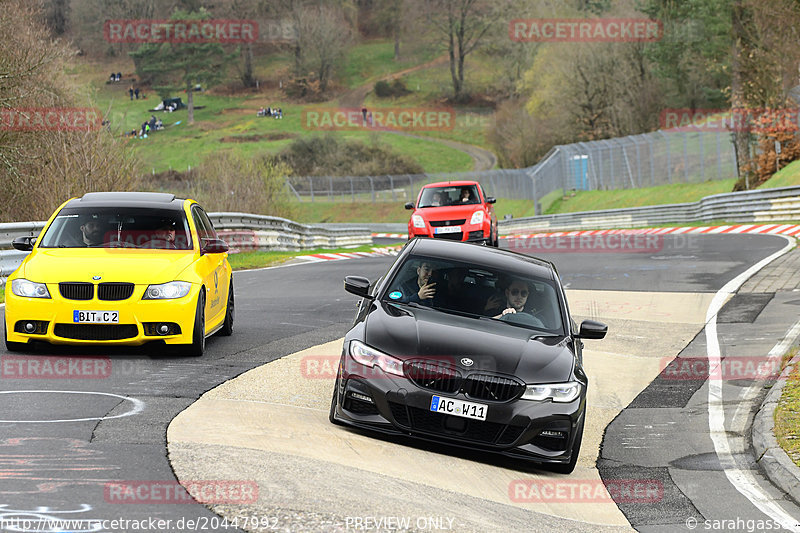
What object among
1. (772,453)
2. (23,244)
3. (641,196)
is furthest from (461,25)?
(772,453)

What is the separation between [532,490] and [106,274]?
5.08m

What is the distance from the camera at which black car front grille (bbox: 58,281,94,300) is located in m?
10.6

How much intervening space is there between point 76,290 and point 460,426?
458cm

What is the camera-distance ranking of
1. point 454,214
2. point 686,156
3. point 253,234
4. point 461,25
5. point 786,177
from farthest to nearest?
point 461,25, point 686,156, point 786,177, point 253,234, point 454,214

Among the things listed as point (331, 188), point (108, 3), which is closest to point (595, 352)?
point (331, 188)

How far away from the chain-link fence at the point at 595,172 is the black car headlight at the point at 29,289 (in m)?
35.7

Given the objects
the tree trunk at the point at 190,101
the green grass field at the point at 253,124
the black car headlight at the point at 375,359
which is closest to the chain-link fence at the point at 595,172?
the green grass field at the point at 253,124

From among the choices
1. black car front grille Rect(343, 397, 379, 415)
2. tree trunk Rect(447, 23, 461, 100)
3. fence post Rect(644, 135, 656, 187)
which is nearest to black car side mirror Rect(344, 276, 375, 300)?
black car front grille Rect(343, 397, 379, 415)

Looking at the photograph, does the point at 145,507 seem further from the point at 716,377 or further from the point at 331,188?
the point at 331,188

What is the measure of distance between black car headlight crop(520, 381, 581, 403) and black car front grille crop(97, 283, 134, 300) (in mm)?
4523

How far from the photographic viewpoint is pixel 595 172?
221 feet

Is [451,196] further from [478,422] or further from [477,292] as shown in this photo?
[478,422]

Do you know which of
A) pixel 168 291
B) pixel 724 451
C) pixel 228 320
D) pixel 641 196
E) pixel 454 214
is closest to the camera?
pixel 724 451

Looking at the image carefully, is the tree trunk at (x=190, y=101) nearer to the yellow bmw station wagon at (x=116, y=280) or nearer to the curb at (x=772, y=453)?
the yellow bmw station wagon at (x=116, y=280)
